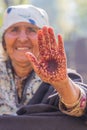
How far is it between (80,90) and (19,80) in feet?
2.75

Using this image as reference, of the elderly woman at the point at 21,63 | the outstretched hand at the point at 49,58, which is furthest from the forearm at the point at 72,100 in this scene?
the elderly woman at the point at 21,63

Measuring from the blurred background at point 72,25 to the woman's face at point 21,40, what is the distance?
6.43 m

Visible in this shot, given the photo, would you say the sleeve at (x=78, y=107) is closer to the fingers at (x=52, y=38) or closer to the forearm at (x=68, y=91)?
the forearm at (x=68, y=91)

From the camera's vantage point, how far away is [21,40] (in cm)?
304

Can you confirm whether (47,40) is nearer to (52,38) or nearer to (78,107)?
(52,38)

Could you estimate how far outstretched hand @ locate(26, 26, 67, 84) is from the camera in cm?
217

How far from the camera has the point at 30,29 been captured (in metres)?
3.07

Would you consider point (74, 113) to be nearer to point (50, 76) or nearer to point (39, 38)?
point (50, 76)

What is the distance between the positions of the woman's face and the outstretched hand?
2.77 ft

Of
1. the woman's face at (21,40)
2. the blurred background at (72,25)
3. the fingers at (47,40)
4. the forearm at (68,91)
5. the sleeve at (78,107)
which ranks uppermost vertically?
the fingers at (47,40)

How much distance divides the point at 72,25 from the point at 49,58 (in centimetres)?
2185

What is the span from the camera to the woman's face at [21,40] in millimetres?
3041

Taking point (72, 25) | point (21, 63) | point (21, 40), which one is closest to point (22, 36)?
point (21, 40)

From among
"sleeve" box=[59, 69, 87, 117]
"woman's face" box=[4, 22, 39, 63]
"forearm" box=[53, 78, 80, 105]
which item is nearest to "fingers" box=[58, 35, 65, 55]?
"forearm" box=[53, 78, 80, 105]
